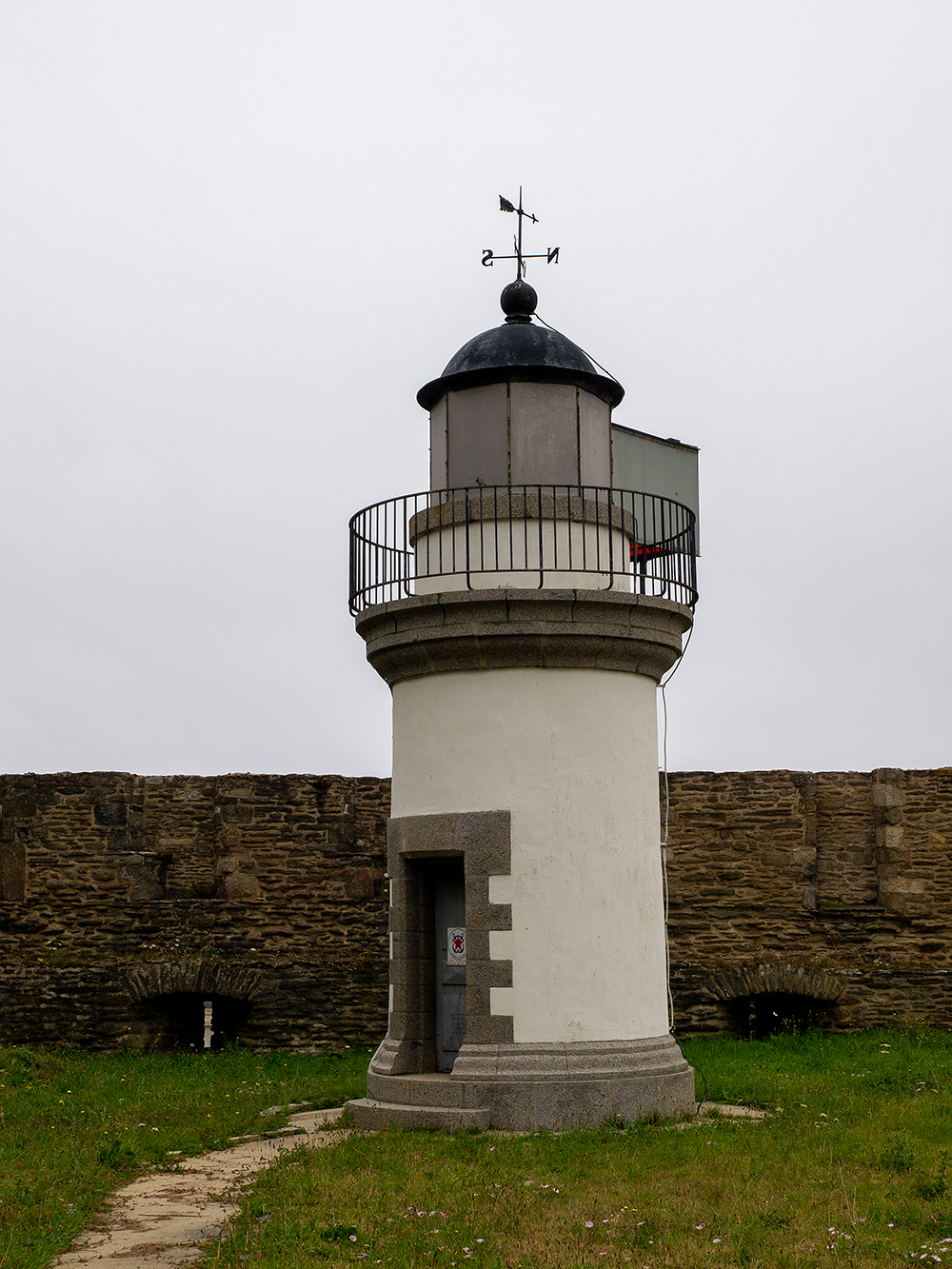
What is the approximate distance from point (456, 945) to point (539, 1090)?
4.60 feet

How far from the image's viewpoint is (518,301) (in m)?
10.3

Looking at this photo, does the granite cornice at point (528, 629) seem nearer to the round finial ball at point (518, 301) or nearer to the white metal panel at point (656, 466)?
the white metal panel at point (656, 466)

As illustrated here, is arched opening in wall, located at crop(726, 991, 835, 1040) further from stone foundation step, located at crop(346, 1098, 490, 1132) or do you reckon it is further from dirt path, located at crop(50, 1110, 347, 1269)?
dirt path, located at crop(50, 1110, 347, 1269)

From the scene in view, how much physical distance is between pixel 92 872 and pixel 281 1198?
25.6 ft

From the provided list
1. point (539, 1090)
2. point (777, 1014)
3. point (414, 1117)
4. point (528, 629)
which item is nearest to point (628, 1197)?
point (539, 1090)

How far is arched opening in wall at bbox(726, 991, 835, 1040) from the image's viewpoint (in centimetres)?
1391

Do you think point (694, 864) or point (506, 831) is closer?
point (506, 831)

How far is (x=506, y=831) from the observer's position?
907 cm

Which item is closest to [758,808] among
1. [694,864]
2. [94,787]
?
[694,864]

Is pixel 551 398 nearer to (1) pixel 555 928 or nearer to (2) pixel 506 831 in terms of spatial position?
(2) pixel 506 831

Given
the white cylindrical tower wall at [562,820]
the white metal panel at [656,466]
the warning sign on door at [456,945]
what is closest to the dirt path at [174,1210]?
the warning sign on door at [456,945]

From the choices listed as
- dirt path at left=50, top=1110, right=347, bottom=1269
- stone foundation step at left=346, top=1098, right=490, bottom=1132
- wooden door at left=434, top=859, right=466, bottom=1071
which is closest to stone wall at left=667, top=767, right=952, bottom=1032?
wooden door at left=434, top=859, right=466, bottom=1071

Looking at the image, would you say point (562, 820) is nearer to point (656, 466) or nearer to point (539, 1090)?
point (539, 1090)

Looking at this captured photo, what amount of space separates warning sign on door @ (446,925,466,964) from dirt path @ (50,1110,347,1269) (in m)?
1.46
